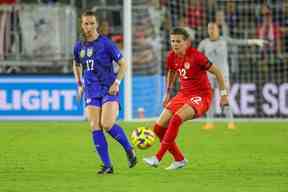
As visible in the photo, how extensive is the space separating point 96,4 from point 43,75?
2.98 metres

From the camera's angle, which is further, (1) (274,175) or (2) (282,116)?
(2) (282,116)

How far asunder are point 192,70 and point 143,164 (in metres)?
1.66

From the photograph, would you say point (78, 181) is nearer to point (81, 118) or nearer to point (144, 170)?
point (144, 170)

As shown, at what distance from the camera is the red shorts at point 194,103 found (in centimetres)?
1228

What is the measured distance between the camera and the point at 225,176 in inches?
456

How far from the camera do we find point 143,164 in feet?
43.5

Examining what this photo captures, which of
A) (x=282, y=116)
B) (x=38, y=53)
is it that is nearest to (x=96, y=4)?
(x=38, y=53)

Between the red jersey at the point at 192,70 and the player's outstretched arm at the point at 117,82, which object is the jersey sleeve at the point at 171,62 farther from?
the player's outstretched arm at the point at 117,82

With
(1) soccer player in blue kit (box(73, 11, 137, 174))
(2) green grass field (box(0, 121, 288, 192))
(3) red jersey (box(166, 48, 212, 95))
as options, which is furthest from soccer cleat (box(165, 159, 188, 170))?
(3) red jersey (box(166, 48, 212, 95))

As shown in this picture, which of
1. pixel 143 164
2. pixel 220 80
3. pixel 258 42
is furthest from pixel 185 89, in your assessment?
pixel 258 42

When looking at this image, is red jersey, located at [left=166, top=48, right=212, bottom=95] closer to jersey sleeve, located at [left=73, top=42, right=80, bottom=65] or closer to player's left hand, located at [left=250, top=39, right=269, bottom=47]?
jersey sleeve, located at [left=73, top=42, right=80, bottom=65]

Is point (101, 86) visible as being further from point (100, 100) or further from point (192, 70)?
point (192, 70)

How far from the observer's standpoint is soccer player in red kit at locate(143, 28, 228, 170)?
40.0 ft

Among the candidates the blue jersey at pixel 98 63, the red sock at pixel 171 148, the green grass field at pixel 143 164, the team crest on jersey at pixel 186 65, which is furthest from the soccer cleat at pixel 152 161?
the team crest on jersey at pixel 186 65
